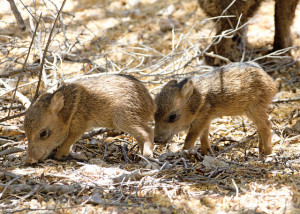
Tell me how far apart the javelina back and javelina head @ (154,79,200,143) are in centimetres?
289

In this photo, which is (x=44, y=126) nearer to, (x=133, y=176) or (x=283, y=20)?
(x=133, y=176)

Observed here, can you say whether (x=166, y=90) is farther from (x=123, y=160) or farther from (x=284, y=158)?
(x=284, y=158)

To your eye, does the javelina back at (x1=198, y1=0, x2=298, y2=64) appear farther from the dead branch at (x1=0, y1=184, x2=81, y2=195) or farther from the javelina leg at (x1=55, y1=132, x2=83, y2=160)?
the dead branch at (x1=0, y1=184, x2=81, y2=195)

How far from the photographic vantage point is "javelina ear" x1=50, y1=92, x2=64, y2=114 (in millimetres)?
4262

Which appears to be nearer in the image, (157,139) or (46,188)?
(46,188)

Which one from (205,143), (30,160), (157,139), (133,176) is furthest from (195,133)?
(30,160)

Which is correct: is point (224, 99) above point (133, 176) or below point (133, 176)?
above

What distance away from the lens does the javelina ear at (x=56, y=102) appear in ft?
14.0

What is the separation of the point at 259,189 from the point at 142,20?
7045 millimetres

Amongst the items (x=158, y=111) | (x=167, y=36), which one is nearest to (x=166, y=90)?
(x=158, y=111)

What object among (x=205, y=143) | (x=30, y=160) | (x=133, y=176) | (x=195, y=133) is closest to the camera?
(x=133, y=176)

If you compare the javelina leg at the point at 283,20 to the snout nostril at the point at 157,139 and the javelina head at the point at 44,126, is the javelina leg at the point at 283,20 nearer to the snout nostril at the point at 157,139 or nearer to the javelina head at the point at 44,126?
the snout nostril at the point at 157,139

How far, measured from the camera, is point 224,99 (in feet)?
16.3

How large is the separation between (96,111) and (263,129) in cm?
207
